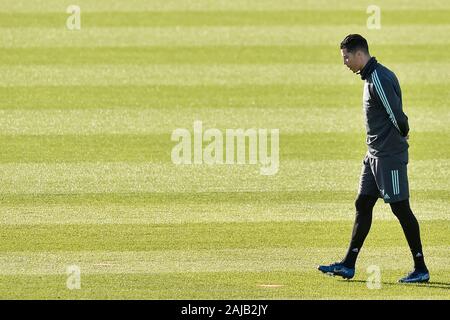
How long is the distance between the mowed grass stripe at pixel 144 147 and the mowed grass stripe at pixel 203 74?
2258 millimetres

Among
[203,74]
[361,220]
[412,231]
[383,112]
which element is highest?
[203,74]

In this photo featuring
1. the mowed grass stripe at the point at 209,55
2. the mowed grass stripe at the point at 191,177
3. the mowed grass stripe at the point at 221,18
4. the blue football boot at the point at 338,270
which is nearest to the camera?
the blue football boot at the point at 338,270

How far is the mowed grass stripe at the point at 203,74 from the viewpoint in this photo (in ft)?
57.8

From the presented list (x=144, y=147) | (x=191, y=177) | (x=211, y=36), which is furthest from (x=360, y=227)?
(x=211, y=36)

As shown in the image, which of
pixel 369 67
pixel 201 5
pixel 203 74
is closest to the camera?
pixel 369 67

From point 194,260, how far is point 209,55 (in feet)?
28.3

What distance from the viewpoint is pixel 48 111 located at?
16.5 meters

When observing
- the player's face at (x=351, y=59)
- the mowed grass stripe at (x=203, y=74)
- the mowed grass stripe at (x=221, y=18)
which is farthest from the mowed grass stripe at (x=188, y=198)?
the mowed grass stripe at (x=221, y=18)

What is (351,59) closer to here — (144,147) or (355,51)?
(355,51)

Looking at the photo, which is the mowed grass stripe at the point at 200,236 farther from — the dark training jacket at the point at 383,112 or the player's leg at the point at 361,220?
the dark training jacket at the point at 383,112

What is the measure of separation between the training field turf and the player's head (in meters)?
1.74

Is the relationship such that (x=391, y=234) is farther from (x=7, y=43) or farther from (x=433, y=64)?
(x=7, y=43)

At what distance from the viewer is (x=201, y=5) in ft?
69.6
